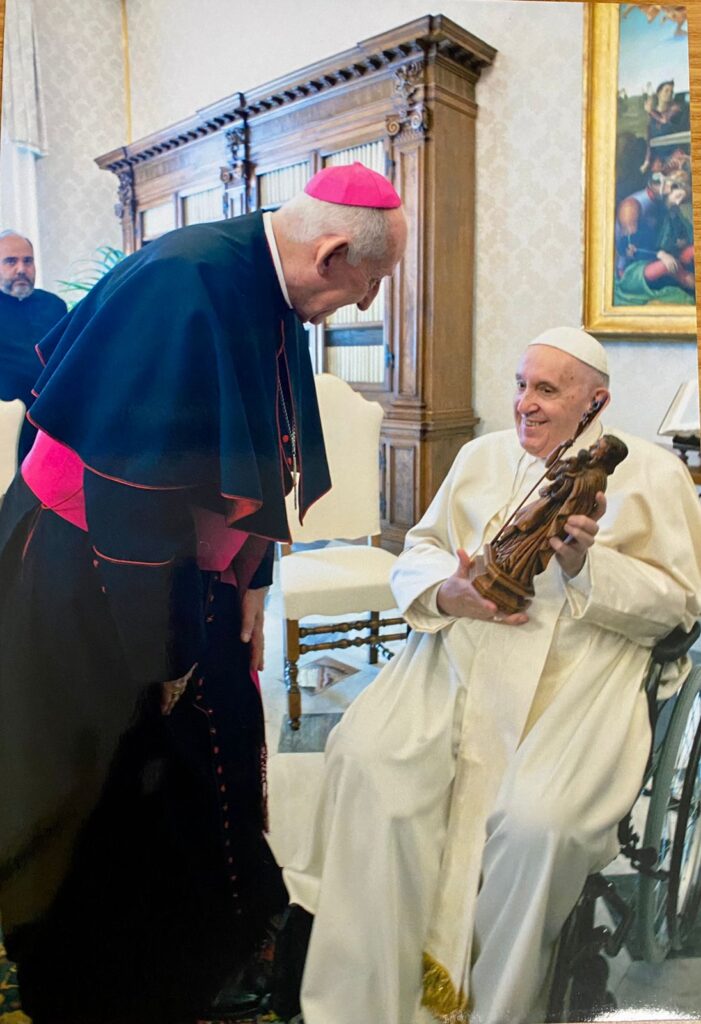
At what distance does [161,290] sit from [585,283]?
650 mm

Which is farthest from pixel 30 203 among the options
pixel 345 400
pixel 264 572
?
pixel 264 572

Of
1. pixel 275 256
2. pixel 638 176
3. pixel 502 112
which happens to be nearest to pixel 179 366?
pixel 275 256

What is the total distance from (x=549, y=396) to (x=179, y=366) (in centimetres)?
54

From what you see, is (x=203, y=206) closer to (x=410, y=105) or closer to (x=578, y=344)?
(x=410, y=105)

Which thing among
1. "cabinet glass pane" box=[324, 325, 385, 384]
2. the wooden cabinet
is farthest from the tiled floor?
"cabinet glass pane" box=[324, 325, 385, 384]

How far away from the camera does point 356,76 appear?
1177mm

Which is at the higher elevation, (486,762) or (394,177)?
(394,177)

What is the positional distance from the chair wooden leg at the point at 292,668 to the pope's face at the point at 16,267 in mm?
644

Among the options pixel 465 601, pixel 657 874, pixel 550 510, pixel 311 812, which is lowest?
pixel 657 874

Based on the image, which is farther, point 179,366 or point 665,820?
point 665,820

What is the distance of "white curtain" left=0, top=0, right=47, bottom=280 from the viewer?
1.14 metres

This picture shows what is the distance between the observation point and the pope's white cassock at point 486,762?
106 cm

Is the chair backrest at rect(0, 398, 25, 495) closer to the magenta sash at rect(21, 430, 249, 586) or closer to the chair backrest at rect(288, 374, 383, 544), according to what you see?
the magenta sash at rect(21, 430, 249, 586)

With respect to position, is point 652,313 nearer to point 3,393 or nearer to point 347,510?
point 347,510
